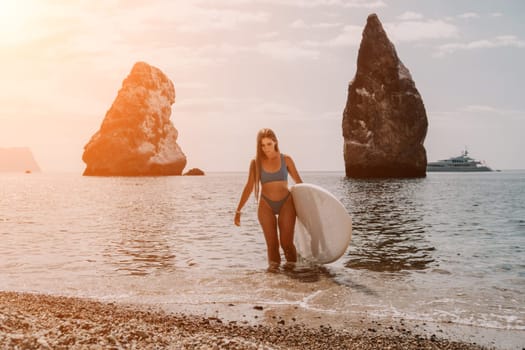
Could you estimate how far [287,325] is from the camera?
5148 millimetres

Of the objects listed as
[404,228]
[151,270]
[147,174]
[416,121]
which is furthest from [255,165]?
[147,174]

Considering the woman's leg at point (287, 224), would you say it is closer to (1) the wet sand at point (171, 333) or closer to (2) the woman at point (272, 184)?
(2) the woman at point (272, 184)

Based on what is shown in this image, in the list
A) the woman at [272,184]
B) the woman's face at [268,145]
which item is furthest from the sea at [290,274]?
the woman's face at [268,145]

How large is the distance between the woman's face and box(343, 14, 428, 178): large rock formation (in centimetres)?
6625

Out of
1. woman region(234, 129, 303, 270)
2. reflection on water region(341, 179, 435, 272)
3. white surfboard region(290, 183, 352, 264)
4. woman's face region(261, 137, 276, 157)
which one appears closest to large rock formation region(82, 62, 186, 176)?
reflection on water region(341, 179, 435, 272)

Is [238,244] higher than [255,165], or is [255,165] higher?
[255,165]

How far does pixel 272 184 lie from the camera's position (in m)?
7.97

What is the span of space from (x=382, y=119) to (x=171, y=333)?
237ft

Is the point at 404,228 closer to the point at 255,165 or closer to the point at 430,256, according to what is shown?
the point at 430,256

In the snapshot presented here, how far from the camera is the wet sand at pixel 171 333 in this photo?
4168 millimetres

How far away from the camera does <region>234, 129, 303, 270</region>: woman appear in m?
7.82

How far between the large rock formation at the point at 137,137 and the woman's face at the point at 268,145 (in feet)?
382

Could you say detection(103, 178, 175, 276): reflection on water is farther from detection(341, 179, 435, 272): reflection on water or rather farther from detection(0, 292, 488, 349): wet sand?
detection(341, 179, 435, 272): reflection on water

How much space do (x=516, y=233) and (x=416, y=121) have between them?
6294 cm
